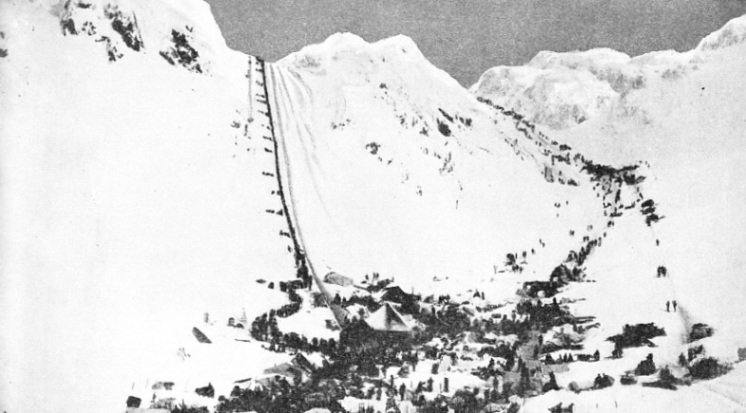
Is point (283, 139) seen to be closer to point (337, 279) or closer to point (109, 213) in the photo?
point (337, 279)

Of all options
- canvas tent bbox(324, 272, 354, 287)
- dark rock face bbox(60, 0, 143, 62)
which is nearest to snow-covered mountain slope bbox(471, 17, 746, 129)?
dark rock face bbox(60, 0, 143, 62)

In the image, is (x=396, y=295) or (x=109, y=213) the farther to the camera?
(x=396, y=295)

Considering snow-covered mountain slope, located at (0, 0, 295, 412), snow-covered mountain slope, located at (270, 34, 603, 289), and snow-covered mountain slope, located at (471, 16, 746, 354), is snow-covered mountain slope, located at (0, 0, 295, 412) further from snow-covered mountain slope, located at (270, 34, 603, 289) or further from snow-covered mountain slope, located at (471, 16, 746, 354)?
snow-covered mountain slope, located at (471, 16, 746, 354)

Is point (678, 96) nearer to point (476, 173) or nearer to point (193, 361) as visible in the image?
point (476, 173)

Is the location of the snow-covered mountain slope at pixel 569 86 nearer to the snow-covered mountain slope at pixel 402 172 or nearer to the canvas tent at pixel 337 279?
the snow-covered mountain slope at pixel 402 172

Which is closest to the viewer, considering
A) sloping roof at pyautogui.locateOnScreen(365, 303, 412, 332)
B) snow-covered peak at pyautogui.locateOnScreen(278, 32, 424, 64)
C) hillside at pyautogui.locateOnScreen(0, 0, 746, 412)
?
hillside at pyautogui.locateOnScreen(0, 0, 746, 412)

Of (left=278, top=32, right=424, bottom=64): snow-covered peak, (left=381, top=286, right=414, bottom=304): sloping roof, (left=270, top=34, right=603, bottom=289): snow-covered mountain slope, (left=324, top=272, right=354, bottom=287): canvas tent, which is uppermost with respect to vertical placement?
(left=278, top=32, right=424, bottom=64): snow-covered peak

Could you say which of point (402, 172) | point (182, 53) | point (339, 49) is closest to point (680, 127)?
point (402, 172)
